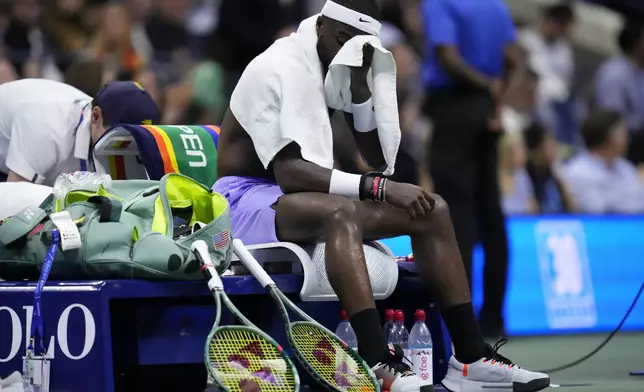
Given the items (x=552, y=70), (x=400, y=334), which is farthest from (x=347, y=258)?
(x=552, y=70)

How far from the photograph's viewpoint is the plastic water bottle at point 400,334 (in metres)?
5.04

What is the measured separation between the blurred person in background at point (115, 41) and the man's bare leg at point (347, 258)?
13.6ft

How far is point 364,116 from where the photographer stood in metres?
5.37

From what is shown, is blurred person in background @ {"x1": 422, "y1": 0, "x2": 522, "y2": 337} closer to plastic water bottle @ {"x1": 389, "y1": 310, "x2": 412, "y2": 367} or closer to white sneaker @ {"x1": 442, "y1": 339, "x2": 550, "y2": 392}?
plastic water bottle @ {"x1": 389, "y1": 310, "x2": 412, "y2": 367}


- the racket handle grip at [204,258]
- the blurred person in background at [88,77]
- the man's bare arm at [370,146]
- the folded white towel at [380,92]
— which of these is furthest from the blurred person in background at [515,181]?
the racket handle grip at [204,258]

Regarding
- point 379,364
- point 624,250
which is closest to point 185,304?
point 379,364

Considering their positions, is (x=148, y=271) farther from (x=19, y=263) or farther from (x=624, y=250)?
(x=624, y=250)

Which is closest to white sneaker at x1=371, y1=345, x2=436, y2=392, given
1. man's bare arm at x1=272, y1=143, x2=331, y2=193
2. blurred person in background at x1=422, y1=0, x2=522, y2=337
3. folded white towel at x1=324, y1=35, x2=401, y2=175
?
man's bare arm at x1=272, y1=143, x2=331, y2=193

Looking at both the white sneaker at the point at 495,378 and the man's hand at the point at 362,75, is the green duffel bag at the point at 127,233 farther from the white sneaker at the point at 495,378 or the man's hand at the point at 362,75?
the white sneaker at the point at 495,378

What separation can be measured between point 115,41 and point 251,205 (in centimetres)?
Result: 428

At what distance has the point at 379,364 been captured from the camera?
15.4ft

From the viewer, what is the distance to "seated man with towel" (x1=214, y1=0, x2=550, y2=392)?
4750mm

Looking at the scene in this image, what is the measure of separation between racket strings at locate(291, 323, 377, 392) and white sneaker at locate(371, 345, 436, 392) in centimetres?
20

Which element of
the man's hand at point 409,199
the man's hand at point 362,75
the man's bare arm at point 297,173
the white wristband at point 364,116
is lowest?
the man's hand at point 409,199
